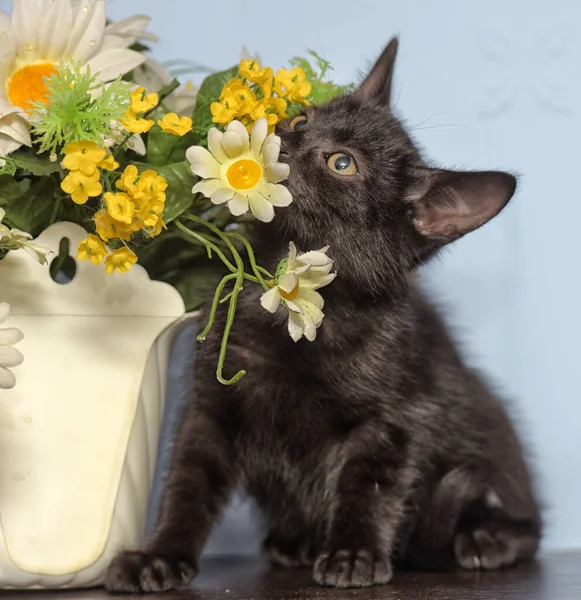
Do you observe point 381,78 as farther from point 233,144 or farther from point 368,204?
point 233,144

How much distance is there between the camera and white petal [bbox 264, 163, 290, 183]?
0.92m

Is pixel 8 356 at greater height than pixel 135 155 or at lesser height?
lesser

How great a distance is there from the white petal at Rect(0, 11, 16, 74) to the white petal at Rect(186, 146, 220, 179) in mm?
268

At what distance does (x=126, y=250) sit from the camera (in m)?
0.98

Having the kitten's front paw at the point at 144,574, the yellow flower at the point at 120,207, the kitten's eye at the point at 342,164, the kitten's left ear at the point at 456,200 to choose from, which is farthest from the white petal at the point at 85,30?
the kitten's front paw at the point at 144,574

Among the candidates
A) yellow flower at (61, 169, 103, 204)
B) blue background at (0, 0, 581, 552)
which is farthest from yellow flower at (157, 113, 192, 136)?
blue background at (0, 0, 581, 552)

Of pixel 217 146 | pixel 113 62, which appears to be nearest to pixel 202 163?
pixel 217 146

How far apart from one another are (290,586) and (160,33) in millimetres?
1105

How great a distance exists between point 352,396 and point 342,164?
1.02ft

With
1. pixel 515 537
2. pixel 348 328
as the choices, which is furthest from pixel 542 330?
pixel 348 328

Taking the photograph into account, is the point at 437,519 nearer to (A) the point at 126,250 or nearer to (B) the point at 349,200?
(B) the point at 349,200

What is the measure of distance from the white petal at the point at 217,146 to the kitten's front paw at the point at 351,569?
51 cm

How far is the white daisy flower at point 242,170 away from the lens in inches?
36.4

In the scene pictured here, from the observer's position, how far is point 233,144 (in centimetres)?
93
